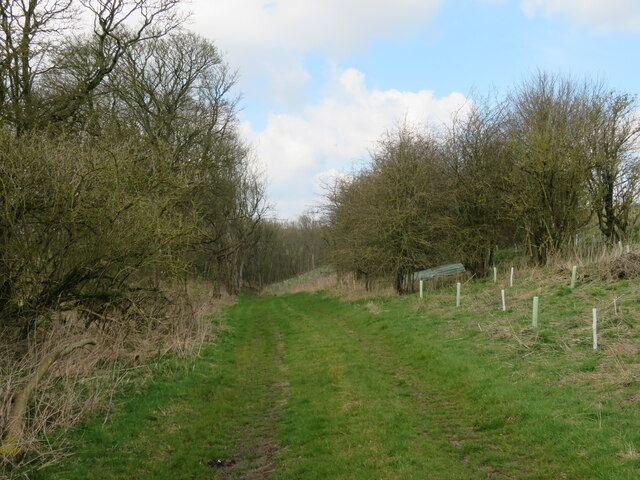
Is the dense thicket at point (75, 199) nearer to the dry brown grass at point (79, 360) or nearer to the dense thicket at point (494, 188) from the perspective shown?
the dry brown grass at point (79, 360)

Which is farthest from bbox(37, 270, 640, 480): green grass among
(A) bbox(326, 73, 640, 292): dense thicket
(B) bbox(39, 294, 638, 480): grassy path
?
(A) bbox(326, 73, 640, 292): dense thicket

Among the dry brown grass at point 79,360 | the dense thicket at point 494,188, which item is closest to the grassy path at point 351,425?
the dry brown grass at point 79,360

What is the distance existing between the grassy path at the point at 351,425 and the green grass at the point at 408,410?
0.03 metres

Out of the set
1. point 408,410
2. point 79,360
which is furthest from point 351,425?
point 79,360

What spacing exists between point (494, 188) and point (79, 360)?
1968 cm

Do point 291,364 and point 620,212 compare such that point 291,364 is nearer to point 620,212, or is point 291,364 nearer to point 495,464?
point 495,464

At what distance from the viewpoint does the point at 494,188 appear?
23.4 meters

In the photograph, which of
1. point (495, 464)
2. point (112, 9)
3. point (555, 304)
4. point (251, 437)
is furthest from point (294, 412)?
point (112, 9)

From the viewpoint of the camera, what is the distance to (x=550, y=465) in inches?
215

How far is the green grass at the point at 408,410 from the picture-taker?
570 cm

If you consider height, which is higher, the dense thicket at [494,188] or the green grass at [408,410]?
the dense thicket at [494,188]

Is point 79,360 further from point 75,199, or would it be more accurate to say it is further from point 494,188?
point 494,188

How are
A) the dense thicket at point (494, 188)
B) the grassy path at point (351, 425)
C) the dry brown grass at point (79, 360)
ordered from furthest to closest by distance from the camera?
1. the dense thicket at point (494, 188)
2. the dry brown grass at point (79, 360)
3. the grassy path at point (351, 425)

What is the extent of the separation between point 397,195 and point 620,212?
11130mm
